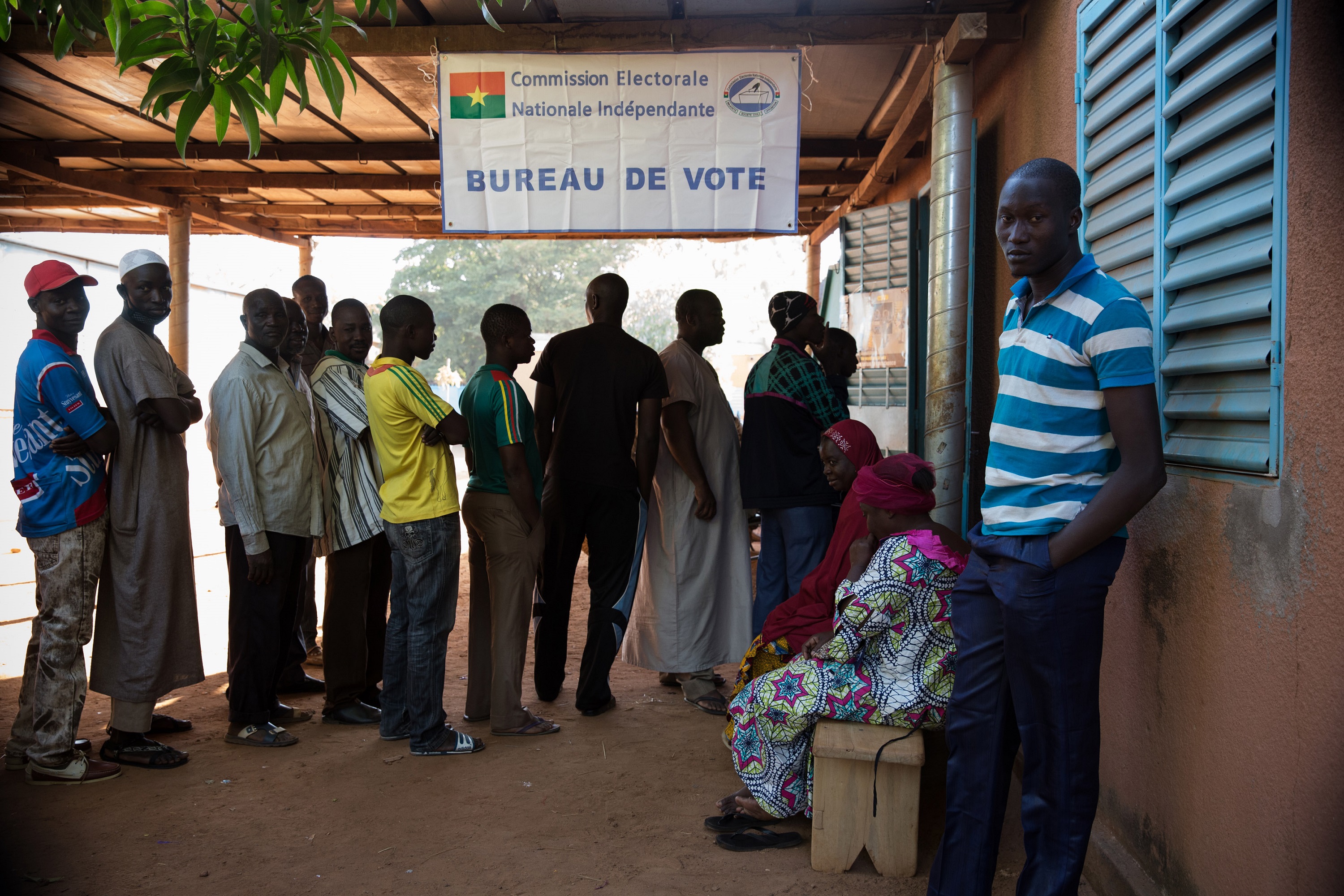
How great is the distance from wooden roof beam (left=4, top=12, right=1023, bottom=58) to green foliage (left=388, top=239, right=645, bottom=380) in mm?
35880

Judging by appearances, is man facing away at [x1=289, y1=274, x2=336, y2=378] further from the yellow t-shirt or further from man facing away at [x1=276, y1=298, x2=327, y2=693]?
the yellow t-shirt

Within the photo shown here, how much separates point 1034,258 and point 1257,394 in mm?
554

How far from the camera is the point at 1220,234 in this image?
2.15 meters

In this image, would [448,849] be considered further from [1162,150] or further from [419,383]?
[1162,150]

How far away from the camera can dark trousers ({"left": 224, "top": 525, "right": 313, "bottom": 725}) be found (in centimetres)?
395

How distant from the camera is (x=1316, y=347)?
1.77 metres

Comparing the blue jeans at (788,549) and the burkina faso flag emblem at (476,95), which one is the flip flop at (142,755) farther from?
the burkina faso flag emblem at (476,95)

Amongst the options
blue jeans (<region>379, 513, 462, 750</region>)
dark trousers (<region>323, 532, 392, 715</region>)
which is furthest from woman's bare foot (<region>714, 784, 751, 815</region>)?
dark trousers (<region>323, 532, 392, 715</region>)

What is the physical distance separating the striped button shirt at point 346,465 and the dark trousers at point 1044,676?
2.83 metres

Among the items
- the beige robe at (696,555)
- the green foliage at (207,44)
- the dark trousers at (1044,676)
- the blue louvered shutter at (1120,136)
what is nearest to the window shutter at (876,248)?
the beige robe at (696,555)

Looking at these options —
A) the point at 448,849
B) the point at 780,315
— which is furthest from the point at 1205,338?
the point at 448,849

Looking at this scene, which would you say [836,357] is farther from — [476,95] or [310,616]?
[310,616]

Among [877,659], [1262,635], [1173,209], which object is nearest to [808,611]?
[877,659]

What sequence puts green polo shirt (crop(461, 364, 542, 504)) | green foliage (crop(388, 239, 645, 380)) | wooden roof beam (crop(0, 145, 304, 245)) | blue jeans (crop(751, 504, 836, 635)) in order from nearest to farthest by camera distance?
green polo shirt (crop(461, 364, 542, 504)) < blue jeans (crop(751, 504, 836, 635)) < wooden roof beam (crop(0, 145, 304, 245)) < green foliage (crop(388, 239, 645, 380))
